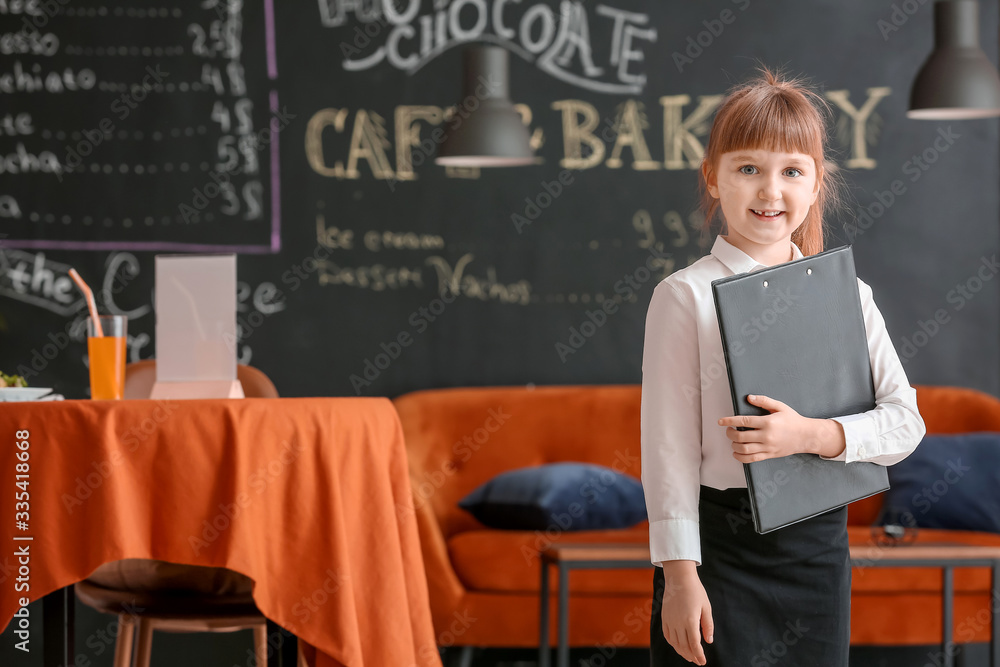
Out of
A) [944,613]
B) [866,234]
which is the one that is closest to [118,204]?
[866,234]

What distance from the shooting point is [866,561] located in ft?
7.89

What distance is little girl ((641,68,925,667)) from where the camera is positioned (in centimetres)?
112

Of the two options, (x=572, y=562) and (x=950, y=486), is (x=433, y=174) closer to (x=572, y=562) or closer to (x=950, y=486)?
(x=572, y=562)

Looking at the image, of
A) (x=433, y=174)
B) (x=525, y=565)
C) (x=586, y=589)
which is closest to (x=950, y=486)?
(x=586, y=589)

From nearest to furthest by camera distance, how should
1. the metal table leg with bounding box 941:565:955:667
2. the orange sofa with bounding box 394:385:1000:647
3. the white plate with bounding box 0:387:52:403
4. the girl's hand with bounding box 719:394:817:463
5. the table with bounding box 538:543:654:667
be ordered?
the girl's hand with bounding box 719:394:817:463 → the white plate with bounding box 0:387:52:403 → the table with bounding box 538:543:654:667 → the metal table leg with bounding box 941:565:955:667 → the orange sofa with bounding box 394:385:1000:647

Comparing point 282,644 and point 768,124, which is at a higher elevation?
point 768,124

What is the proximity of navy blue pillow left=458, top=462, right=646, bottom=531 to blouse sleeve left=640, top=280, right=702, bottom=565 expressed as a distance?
176 cm

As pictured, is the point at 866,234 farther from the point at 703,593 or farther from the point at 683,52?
the point at 703,593

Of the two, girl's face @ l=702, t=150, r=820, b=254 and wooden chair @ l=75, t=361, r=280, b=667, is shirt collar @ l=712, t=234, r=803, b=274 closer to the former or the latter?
girl's face @ l=702, t=150, r=820, b=254

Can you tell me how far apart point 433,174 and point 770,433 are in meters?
2.71

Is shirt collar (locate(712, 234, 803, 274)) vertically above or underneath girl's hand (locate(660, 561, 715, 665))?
above

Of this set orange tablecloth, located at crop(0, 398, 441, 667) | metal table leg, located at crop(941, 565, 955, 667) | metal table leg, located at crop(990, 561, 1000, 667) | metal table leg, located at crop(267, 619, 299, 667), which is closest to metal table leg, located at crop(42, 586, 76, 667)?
orange tablecloth, located at crop(0, 398, 441, 667)

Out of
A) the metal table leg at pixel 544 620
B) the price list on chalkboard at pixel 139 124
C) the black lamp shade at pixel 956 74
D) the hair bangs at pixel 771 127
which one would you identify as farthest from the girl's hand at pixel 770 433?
the price list on chalkboard at pixel 139 124

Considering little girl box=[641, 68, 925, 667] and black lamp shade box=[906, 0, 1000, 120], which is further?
black lamp shade box=[906, 0, 1000, 120]
